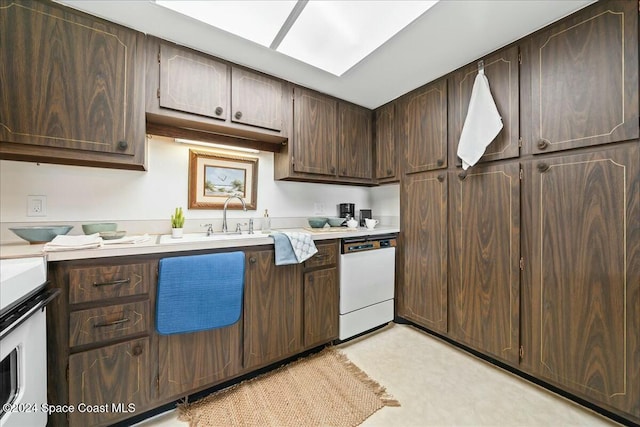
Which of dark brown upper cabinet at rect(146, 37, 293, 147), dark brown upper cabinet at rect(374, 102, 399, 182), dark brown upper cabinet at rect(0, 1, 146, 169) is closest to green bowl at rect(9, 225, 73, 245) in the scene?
dark brown upper cabinet at rect(0, 1, 146, 169)

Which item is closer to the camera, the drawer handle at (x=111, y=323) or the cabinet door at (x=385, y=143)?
the drawer handle at (x=111, y=323)

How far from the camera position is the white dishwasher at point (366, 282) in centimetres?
207

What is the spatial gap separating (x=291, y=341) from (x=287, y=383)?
0.26 m

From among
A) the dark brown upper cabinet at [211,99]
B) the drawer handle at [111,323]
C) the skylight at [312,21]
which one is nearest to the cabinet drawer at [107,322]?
the drawer handle at [111,323]

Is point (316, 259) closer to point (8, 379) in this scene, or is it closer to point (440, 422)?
point (440, 422)

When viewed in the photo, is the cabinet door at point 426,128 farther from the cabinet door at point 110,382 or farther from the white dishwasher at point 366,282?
the cabinet door at point 110,382

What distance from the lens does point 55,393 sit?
1.12 meters

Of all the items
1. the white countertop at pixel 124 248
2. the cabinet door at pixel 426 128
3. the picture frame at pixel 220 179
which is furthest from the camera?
the cabinet door at pixel 426 128

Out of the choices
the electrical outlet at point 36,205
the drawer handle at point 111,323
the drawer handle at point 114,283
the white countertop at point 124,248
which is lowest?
the drawer handle at point 111,323

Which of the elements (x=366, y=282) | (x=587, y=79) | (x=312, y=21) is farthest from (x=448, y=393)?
(x=312, y=21)

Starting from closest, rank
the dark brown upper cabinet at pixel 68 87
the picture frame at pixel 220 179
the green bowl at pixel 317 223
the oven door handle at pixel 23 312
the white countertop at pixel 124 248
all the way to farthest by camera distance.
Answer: the oven door handle at pixel 23 312
the white countertop at pixel 124 248
the dark brown upper cabinet at pixel 68 87
the picture frame at pixel 220 179
the green bowl at pixel 317 223

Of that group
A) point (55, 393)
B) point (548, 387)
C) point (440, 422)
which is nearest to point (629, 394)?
point (548, 387)

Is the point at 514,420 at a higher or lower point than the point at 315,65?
lower

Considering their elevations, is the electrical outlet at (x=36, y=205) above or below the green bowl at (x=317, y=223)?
above
